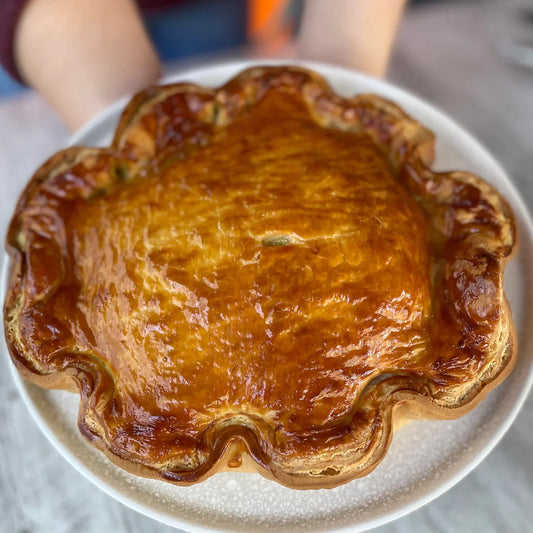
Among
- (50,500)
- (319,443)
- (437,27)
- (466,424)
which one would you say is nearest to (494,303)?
(466,424)

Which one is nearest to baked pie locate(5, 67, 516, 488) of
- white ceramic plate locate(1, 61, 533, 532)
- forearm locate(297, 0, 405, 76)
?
white ceramic plate locate(1, 61, 533, 532)

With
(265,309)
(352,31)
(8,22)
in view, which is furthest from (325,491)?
(8,22)

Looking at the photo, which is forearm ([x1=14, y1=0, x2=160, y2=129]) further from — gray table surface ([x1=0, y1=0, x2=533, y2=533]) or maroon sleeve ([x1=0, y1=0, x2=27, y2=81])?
gray table surface ([x1=0, y1=0, x2=533, y2=533])

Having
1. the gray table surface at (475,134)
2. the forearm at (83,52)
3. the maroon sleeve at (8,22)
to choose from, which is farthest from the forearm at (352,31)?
the maroon sleeve at (8,22)

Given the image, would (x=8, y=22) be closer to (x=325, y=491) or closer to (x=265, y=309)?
(x=265, y=309)

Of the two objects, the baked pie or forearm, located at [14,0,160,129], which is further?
forearm, located at [14,0,160,129]

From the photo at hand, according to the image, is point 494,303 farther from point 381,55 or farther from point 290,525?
point 381,55

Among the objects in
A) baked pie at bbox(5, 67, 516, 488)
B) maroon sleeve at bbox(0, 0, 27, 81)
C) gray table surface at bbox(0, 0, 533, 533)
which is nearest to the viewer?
baked pie at bbox(5, 67, 516, 488)
